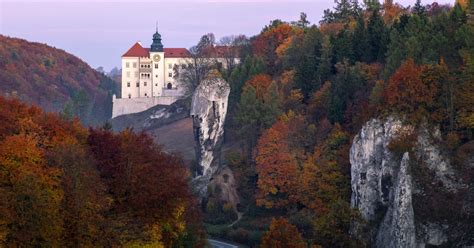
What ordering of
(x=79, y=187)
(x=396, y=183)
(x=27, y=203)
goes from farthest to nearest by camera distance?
(x=396, y=183)
(x=79, y=187)
(x=27, y=203)

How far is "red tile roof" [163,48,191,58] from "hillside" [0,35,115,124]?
1004 cm

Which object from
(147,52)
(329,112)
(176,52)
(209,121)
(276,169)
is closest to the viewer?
(329,112)

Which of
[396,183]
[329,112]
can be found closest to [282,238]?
[396,183]

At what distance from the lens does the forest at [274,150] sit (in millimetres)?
37031

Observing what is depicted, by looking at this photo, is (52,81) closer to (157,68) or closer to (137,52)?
(137,52)

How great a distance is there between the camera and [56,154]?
38.0 metres

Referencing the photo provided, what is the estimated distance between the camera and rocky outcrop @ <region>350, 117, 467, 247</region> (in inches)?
1661

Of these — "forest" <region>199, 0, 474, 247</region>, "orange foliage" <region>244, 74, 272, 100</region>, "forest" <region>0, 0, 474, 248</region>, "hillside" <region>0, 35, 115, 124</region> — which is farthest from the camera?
"hillside" <region>0, 35, 115, 124</region>

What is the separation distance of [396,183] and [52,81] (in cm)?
8461

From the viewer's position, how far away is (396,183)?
4375 centimetres

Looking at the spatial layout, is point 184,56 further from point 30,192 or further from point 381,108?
point 30,192

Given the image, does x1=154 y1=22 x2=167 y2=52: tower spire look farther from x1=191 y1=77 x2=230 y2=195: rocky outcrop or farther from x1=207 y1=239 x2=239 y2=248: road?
x1=207 y1=239 x2=239 y2=248: road

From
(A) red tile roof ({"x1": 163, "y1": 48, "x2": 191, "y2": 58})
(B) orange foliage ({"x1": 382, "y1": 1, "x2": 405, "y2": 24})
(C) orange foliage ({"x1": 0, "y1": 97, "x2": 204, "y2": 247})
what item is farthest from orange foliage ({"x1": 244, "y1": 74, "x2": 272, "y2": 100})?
(A) red tile roof ({"x1": 163, "y1": 48, "x2": 191, "y2": 58})

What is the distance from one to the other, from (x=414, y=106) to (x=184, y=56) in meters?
49.4
